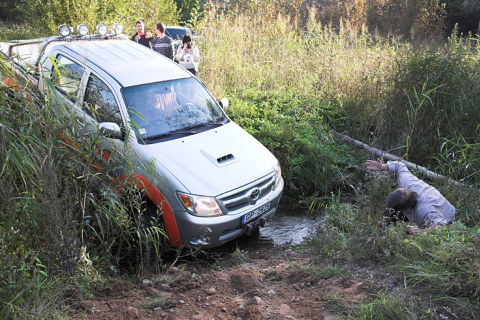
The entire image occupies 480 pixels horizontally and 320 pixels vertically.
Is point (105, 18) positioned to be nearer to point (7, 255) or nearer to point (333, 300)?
point (7, 255)

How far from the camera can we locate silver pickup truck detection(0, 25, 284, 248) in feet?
14.2

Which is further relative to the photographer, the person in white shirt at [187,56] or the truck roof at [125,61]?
the person in white shirt at [187,56]

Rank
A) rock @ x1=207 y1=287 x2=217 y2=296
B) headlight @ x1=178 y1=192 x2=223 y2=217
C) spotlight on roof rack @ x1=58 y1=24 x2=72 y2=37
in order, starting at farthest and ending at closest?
spotlight on roof rack @ x1=58 y1=24 x2=72 y2=37 → headlight @ x1=178 y1=192 x2=223 y2=217 → rock @ x1=207 y1=287 x2=217 y2=296

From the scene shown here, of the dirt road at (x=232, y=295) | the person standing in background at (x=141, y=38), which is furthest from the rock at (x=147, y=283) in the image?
the person standing in background at (x=141, y=38)

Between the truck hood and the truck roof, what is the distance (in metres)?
1.05

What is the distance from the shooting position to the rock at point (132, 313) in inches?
124

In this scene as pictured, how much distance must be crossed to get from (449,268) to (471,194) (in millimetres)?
2132

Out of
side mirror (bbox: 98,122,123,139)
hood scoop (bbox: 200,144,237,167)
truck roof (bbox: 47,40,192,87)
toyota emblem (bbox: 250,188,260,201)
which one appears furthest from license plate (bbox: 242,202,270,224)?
truck roof (bbox: 47,40,192,87)

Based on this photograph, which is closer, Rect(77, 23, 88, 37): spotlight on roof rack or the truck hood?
the truck hood

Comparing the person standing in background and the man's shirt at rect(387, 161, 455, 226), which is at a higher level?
the person standing in background

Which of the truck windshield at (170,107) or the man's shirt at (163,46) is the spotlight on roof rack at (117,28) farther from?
the man's shirt at (163,46)

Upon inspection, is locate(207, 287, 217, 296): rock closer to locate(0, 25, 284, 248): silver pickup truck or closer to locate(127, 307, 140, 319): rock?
locate(127, 307, 140, 319): rock

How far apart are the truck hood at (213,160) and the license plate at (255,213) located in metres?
0.34

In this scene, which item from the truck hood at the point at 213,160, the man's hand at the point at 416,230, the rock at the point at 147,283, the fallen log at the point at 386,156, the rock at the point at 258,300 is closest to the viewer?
the rock at the point at 258,300
